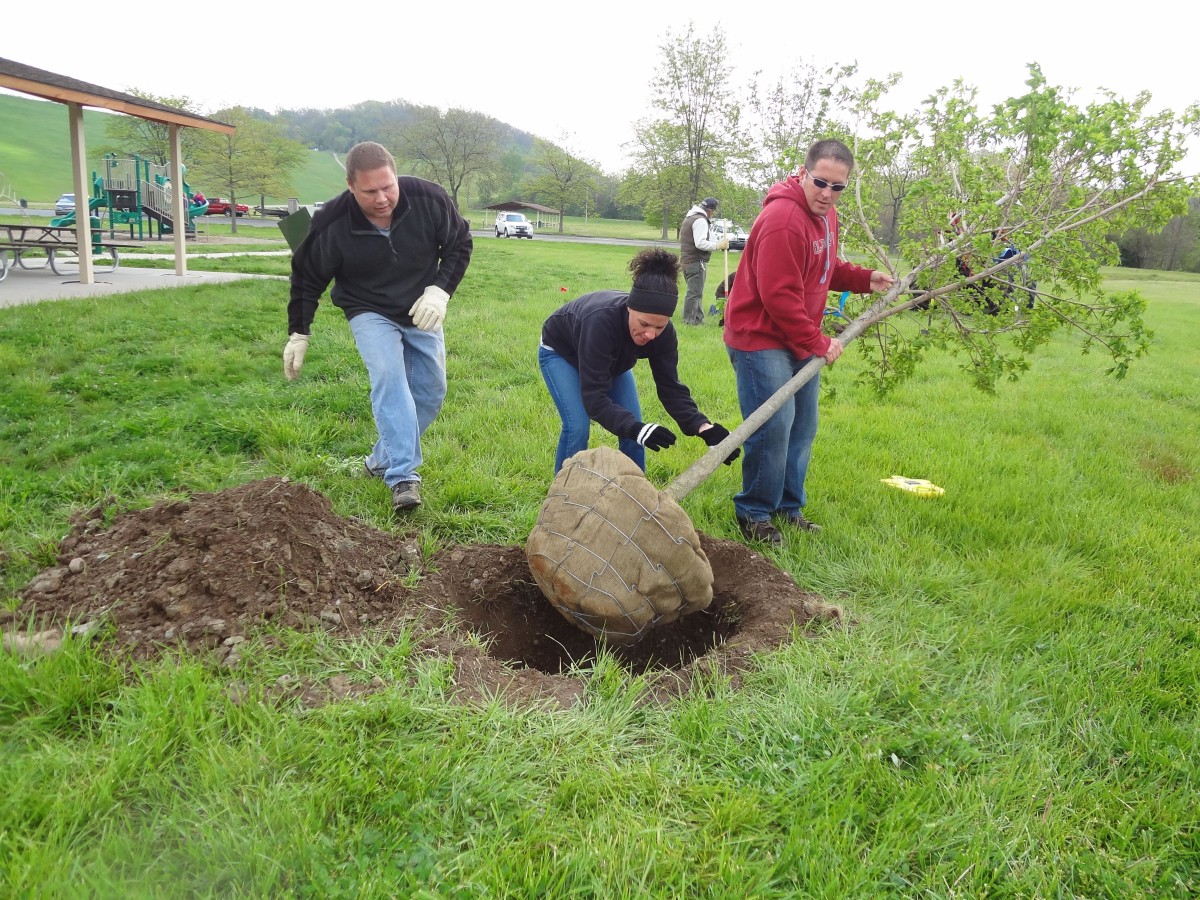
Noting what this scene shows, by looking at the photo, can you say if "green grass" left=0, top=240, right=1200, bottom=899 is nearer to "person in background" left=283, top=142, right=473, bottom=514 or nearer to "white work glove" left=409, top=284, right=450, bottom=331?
"person in background" left=283, top=142, right=473, bottom=514

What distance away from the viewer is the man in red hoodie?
11.5ft

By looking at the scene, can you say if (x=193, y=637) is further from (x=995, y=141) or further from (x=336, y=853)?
(x=995, y=141)

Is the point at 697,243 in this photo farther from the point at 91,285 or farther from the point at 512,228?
the point at 512,228

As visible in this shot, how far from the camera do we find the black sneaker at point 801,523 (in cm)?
409

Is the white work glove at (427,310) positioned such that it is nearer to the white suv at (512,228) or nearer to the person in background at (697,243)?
the person in background at (697,243)

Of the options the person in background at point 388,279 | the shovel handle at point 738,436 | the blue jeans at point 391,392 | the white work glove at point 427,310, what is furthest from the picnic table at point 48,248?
the shovel handle at point 738,436

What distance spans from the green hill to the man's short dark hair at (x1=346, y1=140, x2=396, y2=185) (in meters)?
41.7

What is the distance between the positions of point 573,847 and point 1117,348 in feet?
12.7

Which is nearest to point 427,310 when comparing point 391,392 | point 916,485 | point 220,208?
point 391,392

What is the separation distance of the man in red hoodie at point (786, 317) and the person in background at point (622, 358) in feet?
1.04

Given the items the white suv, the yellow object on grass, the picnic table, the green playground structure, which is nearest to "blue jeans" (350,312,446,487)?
the yellow object on grass

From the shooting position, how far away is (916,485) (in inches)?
184

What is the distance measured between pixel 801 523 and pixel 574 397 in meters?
1.47

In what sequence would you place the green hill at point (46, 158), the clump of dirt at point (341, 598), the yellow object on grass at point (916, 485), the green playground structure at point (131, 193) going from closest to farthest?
the clump of dirt at point (341, 598)
the yellow object on grass at point (916, 485)
the green playground structure at point (131, 193)
the green hill at point (46, 158)
